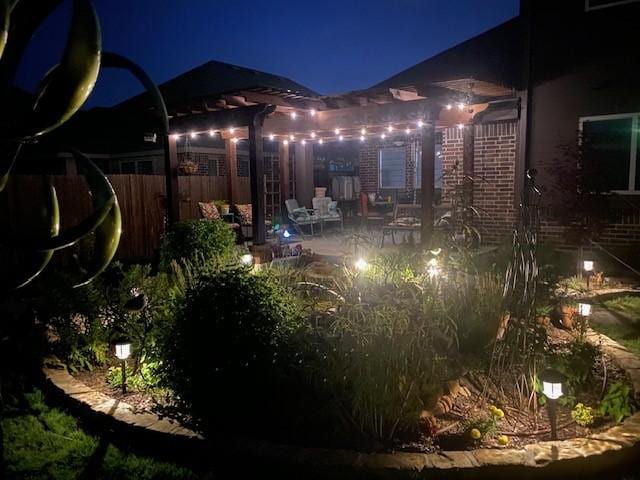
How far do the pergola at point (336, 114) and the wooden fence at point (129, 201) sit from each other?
2.08 metres

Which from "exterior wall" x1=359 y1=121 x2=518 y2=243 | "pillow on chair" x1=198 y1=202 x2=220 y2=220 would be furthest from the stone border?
"pillow on chair" x1=198 y1=202 x2=220 y2=220

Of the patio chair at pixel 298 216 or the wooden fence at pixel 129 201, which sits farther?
the patio chair at pixel 298 216

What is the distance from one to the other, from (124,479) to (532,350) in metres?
2.67

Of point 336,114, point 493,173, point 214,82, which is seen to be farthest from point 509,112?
point 214,82

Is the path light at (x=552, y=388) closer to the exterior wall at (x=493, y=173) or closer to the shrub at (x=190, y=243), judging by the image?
the shrub at (x=190, y=243)

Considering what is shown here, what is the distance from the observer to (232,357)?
2879 millimetres

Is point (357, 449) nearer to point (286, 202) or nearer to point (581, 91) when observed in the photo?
point (581, 91)

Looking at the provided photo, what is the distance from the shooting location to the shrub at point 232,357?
9.34 feet

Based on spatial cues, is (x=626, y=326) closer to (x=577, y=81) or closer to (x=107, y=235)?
(x=577, y=81)

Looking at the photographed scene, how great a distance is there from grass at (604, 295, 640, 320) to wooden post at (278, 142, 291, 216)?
8749 mm

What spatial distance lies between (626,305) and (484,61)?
572 cm

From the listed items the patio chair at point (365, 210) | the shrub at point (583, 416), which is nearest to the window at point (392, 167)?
the patio chair at point (365, 210)

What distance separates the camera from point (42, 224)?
183 cm

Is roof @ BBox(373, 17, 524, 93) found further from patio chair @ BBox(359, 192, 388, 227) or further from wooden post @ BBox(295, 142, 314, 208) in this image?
patio chair @ BBox(359, 192, 388, 227)
